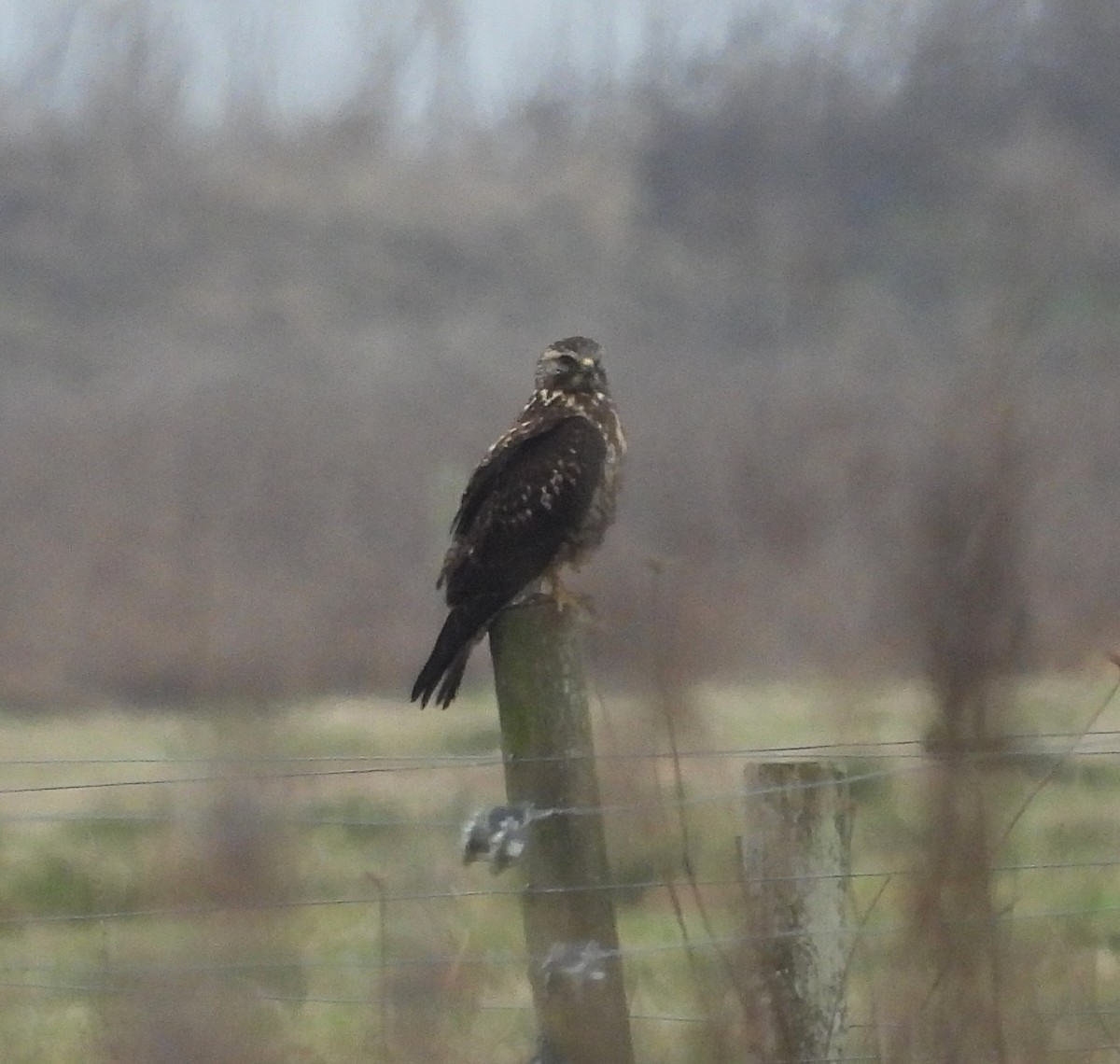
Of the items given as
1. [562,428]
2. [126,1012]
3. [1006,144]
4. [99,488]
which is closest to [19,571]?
[99,488]

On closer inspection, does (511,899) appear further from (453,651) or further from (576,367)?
(576,367)

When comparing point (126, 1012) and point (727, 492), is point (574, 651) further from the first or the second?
point (727, 492)

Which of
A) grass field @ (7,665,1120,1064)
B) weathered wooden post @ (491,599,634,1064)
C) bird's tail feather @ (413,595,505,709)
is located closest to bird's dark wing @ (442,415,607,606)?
bird's tail feather @ (413,595,505,709)

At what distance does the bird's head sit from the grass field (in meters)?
0.82

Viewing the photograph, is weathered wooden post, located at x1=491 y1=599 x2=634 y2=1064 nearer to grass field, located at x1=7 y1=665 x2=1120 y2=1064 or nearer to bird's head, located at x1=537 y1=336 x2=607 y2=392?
grass field, located at x1=7 y1=665 x2=1120 y2=1064

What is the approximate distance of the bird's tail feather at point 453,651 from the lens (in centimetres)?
324

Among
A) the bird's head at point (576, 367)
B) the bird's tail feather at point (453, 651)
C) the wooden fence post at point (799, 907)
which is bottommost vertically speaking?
the wooden fence post at point (799, 907)

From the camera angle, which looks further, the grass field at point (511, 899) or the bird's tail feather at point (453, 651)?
the bird's tail feather at point (453, 651)

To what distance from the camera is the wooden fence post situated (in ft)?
7.30

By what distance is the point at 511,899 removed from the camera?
3.27 meters

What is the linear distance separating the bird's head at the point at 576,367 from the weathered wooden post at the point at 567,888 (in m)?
1.88

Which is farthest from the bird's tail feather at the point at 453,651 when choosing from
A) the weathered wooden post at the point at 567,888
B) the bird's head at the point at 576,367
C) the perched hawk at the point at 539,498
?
the weathered wooden post at the point at 567,888

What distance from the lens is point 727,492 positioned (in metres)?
3.40

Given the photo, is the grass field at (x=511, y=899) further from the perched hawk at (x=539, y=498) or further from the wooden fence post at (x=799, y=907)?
the perched hawk at (x=539, y=498)
